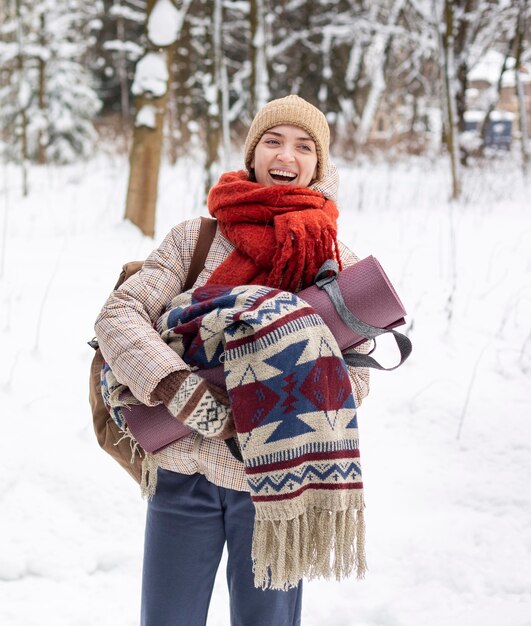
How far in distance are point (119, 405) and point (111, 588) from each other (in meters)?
1.29

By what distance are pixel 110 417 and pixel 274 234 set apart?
0.70 m

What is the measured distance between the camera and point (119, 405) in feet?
4.88

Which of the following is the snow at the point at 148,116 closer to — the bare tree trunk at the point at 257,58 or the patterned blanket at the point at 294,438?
the bare tree trunk at the point at 257,58

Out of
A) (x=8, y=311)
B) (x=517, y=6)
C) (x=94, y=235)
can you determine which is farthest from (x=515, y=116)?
(x=8, y=311)

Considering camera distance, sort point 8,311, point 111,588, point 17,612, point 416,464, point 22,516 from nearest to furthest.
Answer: point 17,612
point 111,588
point 22,516
point 416,464
point 8,311

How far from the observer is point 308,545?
52.2 inches

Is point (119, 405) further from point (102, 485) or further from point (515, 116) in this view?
point (515, 116)

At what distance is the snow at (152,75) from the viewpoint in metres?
5.41

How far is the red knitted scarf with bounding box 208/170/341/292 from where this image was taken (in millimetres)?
1471

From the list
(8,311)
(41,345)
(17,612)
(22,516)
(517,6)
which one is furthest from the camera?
(517,6)

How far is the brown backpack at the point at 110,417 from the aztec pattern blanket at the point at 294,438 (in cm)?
31

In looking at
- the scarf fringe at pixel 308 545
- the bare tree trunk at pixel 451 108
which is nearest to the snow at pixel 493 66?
the bare tree trunk at pixel 451 108

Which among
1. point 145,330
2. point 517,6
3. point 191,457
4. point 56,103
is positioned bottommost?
point 56,103

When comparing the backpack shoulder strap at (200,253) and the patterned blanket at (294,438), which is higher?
the backpack shoulder strap at (200,253)
